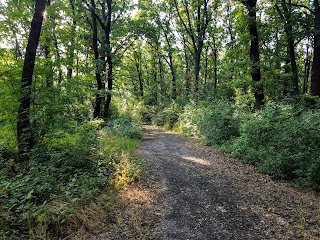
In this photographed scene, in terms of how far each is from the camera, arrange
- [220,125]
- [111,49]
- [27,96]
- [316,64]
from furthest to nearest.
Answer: [111,49] < [316,64] < [220,125] < [27,96]

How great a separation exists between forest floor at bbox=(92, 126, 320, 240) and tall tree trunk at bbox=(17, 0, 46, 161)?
10.5 ft

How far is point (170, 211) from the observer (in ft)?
12.3

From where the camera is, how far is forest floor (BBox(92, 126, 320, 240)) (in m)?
3.12

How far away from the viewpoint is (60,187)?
3.80 metres

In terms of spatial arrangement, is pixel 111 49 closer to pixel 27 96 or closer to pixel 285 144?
pixel 27 96

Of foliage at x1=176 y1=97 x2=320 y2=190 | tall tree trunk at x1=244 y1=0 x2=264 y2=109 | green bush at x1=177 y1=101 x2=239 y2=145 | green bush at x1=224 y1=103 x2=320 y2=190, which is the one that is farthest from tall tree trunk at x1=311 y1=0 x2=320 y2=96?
green bush at x1=224 y1=103 x2=320 y2=190

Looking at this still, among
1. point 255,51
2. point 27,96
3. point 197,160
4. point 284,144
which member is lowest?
point 197,160

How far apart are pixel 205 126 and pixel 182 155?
3.17 metres

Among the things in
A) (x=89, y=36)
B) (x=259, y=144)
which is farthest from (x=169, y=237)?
(x=89, y=36)

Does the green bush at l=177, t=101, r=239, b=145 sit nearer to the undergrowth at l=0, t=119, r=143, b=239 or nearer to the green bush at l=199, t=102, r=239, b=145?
the green bush at l=199, t=102, r=239, b=145

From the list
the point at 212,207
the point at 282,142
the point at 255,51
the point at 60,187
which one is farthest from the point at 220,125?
the point at 60,187

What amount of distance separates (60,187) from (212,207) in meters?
3.22

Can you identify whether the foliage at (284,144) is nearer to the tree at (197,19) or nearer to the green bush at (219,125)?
the green bush at (219,125)

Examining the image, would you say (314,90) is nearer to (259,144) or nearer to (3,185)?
(259,144)
